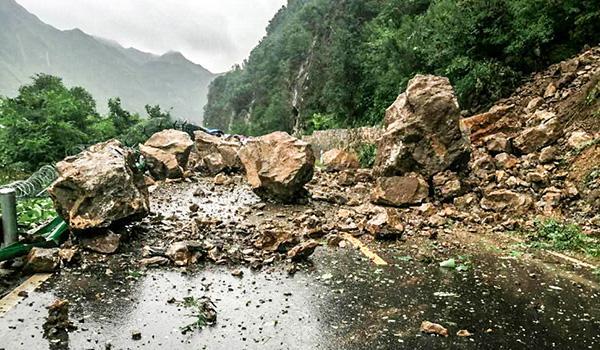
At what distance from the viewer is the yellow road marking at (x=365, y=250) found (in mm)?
4971

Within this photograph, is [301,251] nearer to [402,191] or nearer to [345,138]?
[402,191]

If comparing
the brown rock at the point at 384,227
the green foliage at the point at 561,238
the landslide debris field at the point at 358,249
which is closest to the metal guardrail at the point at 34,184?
the landslide debris field at the point at 358,249

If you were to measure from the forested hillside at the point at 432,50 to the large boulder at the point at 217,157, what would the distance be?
731 centimetres

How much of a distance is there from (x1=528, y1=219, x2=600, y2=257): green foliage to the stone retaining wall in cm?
836

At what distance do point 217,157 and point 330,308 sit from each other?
10.6 metres

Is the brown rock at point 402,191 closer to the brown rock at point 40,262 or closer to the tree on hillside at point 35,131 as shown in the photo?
the brown rock at point 40,262

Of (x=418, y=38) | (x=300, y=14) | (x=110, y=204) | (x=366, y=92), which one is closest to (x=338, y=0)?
(x=300, y=14)

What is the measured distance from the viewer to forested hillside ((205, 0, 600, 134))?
451 inches

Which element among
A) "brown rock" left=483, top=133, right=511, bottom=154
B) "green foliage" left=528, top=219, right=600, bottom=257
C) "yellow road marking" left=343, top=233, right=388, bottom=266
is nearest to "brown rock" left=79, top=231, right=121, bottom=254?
"yellow road marking" left=343, top=233, right=388, bottom=266

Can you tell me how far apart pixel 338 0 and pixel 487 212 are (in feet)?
136

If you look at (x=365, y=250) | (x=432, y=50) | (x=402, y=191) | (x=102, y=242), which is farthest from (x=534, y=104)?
(x=102, y=242)

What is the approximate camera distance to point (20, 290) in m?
3.92

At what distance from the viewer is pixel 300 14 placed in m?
55.2

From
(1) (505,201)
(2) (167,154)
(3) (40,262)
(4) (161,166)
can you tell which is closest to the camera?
(3) (40,262)
